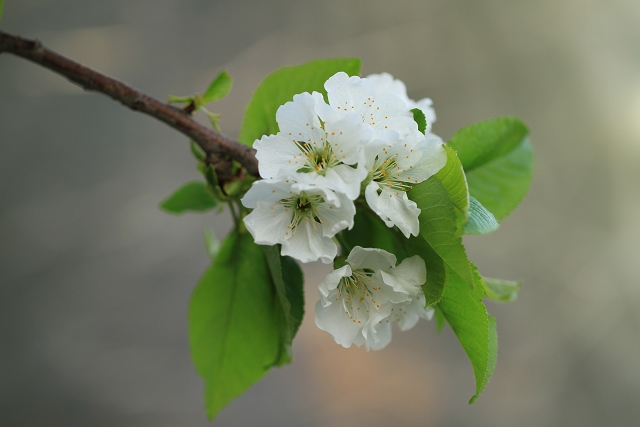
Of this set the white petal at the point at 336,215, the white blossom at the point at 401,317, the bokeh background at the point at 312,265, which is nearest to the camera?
the white petal at the point at 336,215

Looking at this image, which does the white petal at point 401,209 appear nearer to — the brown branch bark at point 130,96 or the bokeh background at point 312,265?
the brown branch bark at point 130,96

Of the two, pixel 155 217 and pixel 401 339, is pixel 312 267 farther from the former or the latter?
pixel 155 217

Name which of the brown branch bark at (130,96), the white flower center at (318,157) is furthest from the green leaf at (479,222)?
the brown branch bark at (130,96)

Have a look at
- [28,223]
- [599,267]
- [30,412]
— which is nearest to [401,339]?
[599,267]

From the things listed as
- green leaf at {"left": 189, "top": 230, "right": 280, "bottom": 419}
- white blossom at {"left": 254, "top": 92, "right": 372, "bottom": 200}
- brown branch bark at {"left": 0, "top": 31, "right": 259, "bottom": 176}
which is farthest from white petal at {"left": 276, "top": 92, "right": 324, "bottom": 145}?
green leaf at {"left": 189, "top": 230, "right": 280, "bottom": 419}

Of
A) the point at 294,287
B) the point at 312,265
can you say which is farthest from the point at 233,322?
the point at 312,265

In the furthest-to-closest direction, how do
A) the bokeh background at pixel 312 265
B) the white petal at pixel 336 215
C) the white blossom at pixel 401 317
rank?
the bokeh background at pixel 312 265, the white blossom at pixel 401 317, the white petal at pixel 336 215
